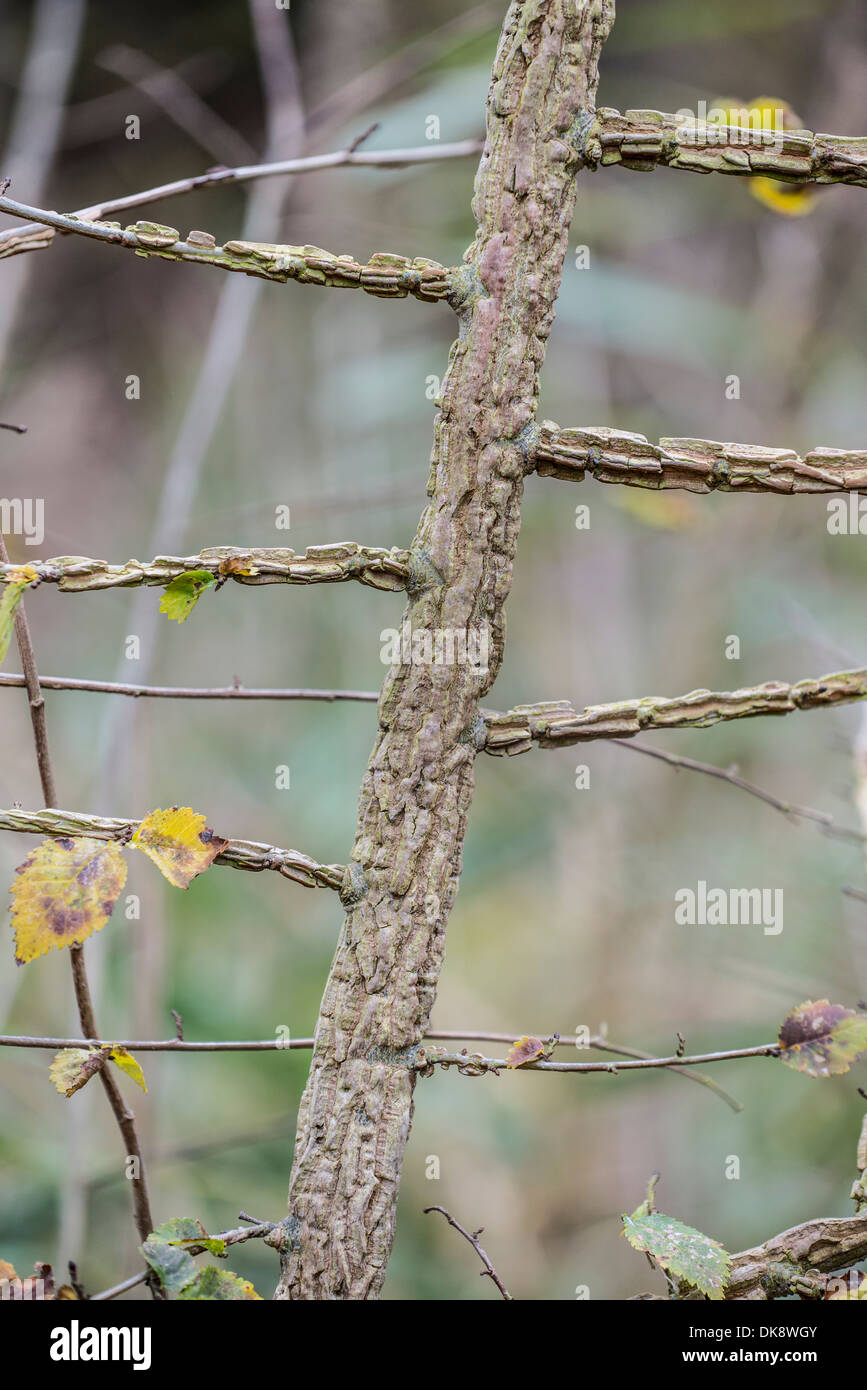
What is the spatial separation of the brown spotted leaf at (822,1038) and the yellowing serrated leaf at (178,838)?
432 millimetres

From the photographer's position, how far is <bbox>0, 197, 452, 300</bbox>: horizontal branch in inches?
23.4

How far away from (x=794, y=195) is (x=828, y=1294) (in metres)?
0.95

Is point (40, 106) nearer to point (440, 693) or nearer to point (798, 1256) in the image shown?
point (440, 693)

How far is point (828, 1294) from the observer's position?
67 centimetres

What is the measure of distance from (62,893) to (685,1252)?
0.47m

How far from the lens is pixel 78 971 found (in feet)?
2.24

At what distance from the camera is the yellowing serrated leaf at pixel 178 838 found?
613 mm

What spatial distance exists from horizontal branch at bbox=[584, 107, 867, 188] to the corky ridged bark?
2cm

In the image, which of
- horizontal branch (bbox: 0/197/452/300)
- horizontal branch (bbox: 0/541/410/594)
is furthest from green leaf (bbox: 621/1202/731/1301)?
horizontal branch (bbox: 0/197/452/300)

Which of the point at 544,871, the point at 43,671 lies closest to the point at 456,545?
the point at 544,871

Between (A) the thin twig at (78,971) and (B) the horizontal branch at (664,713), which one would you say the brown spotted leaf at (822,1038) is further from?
(A) the thin twig at (78,971)

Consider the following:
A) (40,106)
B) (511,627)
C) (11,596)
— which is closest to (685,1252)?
(11,596)

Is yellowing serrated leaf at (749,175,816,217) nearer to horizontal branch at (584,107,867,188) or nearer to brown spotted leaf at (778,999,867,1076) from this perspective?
horizontal branch at (584,107,867,188)
